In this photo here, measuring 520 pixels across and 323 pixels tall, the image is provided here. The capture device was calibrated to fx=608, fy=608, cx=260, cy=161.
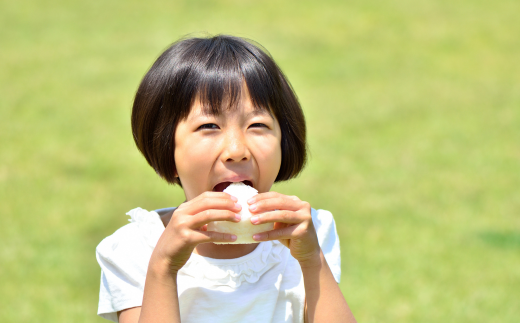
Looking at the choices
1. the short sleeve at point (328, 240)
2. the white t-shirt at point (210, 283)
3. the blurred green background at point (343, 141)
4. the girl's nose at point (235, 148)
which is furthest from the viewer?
the blurred green background at point (343, 141)

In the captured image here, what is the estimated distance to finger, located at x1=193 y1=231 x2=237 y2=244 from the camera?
1442mm

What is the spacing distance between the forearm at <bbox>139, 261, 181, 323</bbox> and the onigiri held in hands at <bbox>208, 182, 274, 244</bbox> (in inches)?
6.3

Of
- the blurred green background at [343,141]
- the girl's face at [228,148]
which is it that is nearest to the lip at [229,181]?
the girl's face at [228,148]

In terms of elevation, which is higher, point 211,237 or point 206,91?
point 206,91

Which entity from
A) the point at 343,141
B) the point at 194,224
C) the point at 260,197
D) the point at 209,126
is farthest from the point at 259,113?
the point at 343,141

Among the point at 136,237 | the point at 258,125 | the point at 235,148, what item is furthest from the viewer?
the point at 136,237

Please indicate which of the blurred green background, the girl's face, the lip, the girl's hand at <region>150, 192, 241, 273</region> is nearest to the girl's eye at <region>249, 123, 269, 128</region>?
the girl's face

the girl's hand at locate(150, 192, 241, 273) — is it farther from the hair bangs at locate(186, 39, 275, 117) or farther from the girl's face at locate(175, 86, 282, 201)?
the hair bangs at locate(186, 39, 275, 117)

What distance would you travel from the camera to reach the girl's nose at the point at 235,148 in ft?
5.02

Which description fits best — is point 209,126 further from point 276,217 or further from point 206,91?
point 276,217

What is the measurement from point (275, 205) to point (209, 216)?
162 mm

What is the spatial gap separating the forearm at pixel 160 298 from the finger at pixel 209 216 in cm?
16

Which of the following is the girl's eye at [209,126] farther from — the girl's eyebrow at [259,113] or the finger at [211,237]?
the finger at [211,237]

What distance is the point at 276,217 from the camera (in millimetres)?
1445
